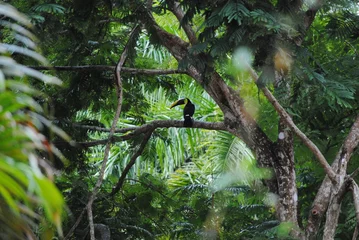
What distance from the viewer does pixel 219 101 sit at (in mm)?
6504

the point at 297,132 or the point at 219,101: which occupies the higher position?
the point at 219,101

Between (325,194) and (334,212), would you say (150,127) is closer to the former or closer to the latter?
(325,194)

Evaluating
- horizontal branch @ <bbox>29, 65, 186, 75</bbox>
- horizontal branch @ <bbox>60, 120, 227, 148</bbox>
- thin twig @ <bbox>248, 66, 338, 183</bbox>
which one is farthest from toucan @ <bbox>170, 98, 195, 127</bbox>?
thin twig @ <bbox>248, 66, 338, 183</bbox>

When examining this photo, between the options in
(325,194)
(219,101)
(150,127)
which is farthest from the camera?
(150,127)

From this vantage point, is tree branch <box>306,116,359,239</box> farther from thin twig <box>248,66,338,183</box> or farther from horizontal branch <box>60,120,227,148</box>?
horizontal branch <box>60,120,227,148</box>

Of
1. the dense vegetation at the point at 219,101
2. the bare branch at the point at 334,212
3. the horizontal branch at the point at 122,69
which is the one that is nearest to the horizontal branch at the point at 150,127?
the dense vegetation at the point at 219,101

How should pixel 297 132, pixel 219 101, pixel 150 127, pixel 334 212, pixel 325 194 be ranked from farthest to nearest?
pixel 150 127, pixel 219 101, pixel 325 194, pixel 297 132, pixel 334 212

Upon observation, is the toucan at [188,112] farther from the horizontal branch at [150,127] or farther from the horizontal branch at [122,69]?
the horizontal branch at [122,69]

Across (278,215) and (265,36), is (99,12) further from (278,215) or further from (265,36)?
(278,215)

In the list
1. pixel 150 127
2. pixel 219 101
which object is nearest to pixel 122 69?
pixel 150 127

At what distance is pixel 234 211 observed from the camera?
7.39 meters

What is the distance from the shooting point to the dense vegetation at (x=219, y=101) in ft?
16.9

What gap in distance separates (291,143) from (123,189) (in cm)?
216

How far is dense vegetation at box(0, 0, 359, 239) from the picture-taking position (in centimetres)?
514
